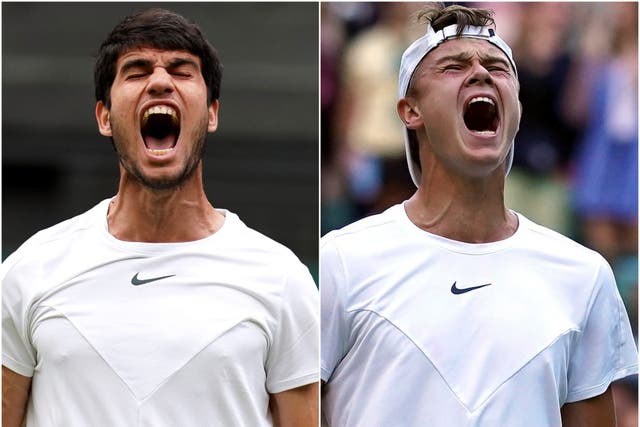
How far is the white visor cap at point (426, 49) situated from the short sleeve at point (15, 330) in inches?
39.7

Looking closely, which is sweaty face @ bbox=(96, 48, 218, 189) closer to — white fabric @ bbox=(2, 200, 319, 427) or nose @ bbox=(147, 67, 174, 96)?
nose @ bbox=(147, 67, 174, 96)

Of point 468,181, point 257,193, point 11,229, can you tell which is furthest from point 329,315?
point 11,229

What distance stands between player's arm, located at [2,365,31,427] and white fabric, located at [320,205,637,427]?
736 millimetres

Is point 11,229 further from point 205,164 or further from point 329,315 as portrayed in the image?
point 329,315

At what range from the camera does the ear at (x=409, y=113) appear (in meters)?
2.74

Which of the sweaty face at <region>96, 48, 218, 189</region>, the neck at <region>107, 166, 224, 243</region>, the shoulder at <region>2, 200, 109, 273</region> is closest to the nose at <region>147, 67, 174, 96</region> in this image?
the sweaty face at <region>96, 48, 218, 189</region>

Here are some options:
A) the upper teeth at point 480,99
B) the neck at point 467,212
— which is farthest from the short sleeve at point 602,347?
the upper teeth at point 480,99

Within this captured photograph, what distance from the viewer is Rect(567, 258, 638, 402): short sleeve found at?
264 cm

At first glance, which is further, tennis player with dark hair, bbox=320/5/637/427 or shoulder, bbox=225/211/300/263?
shoulder, bbox=225/211/300/263

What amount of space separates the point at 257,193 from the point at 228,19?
3.32ft

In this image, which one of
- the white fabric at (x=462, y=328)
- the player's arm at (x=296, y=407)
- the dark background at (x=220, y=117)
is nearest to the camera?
the white fabric at (x=462, y=328)

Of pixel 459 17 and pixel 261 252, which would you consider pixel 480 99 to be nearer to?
pixel 459 17

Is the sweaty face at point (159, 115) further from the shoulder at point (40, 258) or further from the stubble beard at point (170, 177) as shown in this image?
the shoulder at point (40, 258)

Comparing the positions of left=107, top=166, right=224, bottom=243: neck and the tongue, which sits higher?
the tongue
